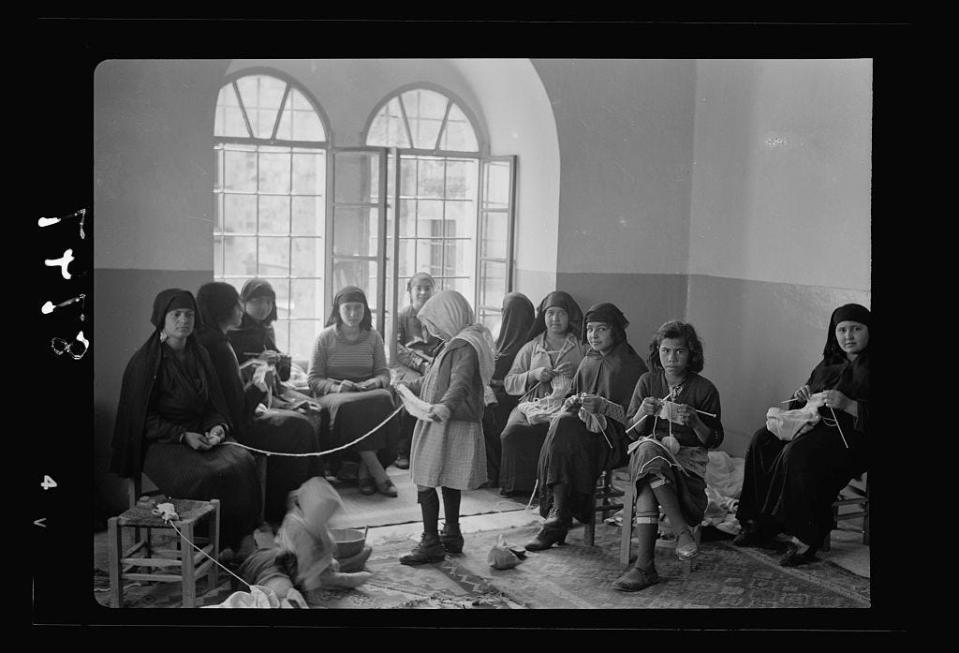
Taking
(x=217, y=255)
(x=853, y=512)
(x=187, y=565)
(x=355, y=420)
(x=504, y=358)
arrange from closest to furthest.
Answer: (x=187, y=565) → (x=217, y=255) → (x=355, y=420) → (x=504, y=358) → (x=853, y=512)

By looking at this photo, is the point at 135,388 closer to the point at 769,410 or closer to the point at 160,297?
Result: the point at 160,297

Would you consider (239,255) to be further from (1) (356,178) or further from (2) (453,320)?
(2) (453,320)

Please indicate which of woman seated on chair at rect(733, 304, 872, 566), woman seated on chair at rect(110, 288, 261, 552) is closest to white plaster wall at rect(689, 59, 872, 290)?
woman seated on chair at rect(733, 304, 872, 566)

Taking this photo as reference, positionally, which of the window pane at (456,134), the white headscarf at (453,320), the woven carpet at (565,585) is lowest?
the woven carpet at (565,585)

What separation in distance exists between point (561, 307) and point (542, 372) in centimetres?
28

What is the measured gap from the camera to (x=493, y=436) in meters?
4.61

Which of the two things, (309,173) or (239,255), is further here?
(309,173)

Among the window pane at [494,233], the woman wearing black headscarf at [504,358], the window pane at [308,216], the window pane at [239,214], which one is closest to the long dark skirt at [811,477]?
the woman wearing black headscarf at [504,358]

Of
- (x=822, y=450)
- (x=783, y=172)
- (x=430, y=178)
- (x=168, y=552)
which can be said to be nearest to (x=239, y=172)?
(x=430, y=178)

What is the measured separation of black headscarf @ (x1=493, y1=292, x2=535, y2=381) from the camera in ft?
15.2

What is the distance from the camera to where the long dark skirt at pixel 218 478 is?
4469mm

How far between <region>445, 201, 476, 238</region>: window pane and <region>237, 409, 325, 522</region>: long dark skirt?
3.27 ft

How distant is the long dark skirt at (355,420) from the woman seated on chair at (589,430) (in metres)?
0.68

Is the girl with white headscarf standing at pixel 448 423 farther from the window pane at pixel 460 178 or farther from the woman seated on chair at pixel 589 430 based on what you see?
the window pane at pixel 460 178
